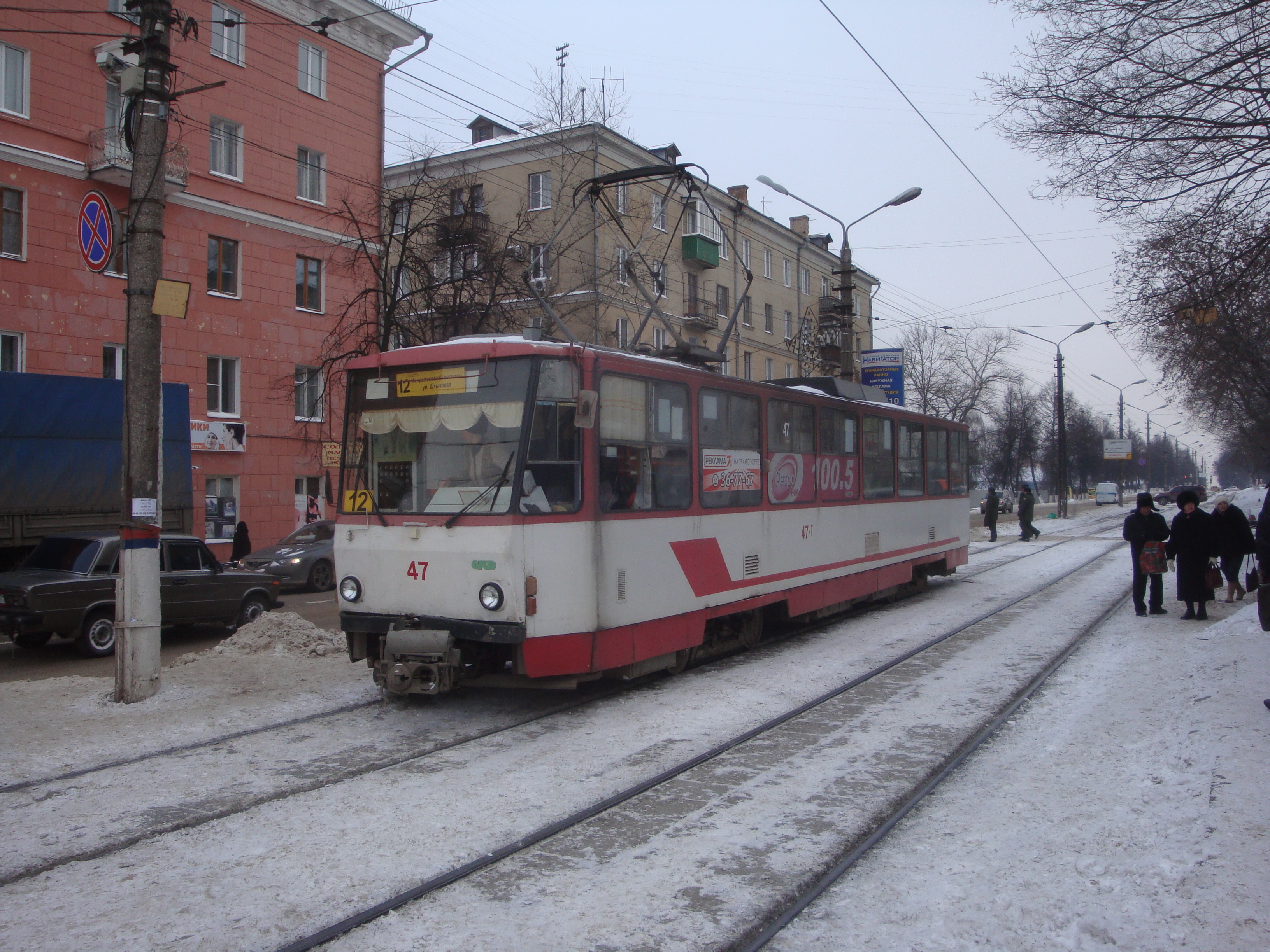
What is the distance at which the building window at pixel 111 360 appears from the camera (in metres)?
22.4

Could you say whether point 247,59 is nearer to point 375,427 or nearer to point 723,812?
point 375,427

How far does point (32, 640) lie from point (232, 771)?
7522mm

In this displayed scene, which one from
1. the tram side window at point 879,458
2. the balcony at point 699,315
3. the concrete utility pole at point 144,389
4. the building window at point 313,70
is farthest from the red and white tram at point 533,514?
the balcony at point 699,315

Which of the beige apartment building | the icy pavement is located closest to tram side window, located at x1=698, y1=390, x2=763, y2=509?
the beige apartment building

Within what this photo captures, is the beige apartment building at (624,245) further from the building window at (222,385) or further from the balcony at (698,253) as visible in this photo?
the building window at (222,385)

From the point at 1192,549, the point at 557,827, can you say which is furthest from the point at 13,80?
the point at 1192,549

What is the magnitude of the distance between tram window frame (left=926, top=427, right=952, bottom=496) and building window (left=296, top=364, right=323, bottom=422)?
1704 centimetres

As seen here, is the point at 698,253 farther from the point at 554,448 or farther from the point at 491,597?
the point at 491,597

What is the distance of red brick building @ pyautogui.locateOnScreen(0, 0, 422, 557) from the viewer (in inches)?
840

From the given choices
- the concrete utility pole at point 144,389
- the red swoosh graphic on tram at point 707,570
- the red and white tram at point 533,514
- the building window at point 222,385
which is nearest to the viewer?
the red and white tram at point 533,514

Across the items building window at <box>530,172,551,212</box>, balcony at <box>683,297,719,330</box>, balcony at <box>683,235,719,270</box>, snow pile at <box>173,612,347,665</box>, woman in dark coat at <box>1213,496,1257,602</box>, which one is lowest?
snow pile at <box>173,612,347,665</box>

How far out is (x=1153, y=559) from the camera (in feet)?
41.8

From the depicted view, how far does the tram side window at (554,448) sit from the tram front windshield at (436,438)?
0.42ft

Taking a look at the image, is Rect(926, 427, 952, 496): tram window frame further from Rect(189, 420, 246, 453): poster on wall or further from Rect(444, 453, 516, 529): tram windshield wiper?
Rect(189, 420, 246, 453): poster on wall
